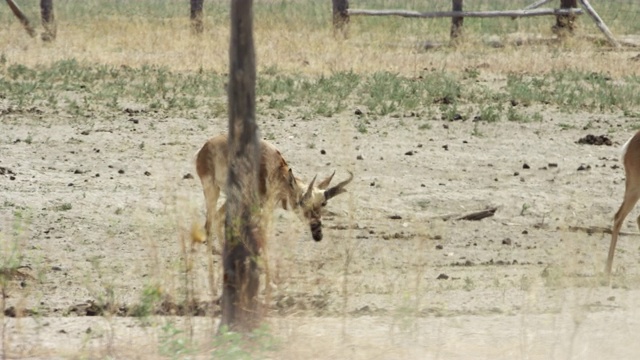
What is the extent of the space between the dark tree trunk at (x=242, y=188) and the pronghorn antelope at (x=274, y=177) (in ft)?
9.00

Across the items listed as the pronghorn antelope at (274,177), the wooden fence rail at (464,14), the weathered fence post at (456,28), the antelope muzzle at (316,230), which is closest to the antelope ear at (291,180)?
the pronghorn antelope at (274,177)

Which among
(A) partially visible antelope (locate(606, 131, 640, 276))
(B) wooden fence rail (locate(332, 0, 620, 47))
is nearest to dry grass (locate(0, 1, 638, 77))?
(B) wooden fence rail (locate(332, 0, 620, 47))

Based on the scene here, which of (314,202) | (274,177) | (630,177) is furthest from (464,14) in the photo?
(274,177)

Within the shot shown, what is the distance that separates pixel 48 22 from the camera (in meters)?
24.6

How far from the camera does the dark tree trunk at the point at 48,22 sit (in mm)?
23312

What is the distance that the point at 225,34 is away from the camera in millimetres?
24516

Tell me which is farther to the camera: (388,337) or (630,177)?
(630,177)

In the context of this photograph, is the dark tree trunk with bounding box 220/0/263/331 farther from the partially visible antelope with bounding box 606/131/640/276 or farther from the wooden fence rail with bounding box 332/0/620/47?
the wooden fence rail with bounding box 332/0/620/47

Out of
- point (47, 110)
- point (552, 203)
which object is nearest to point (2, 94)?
point (47, 110)

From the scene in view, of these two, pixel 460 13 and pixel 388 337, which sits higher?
pixel 460 13

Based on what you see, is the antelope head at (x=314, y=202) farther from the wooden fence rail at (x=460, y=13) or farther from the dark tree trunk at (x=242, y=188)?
the wooden fence rail at (x=460, y=13)

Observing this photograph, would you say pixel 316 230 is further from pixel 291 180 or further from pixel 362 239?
pixel 362 239

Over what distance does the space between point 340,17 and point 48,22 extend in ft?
19.0

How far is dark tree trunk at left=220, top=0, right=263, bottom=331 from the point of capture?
6926mm
